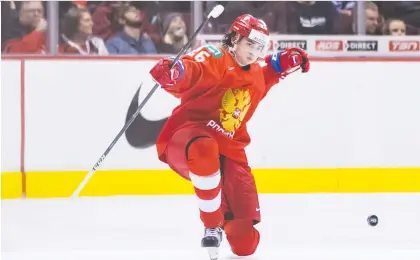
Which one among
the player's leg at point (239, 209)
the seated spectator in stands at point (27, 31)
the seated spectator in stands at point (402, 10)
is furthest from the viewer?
the seated spectator in stands at point (402, 10)

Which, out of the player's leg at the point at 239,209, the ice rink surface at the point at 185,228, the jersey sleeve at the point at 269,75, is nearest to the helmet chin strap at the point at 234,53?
the jersey sleeve at the point at 269,75

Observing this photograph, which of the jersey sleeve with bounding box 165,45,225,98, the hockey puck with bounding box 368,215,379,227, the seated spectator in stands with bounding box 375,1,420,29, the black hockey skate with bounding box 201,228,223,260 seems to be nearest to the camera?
the jersey sleeve with bounding box 165,45,225,98

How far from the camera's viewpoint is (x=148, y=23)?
506 cm

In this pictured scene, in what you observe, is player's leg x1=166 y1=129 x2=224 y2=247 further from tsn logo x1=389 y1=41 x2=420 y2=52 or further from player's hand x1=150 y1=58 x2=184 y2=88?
tsn logo x1=389 y1=41 x2=420 y2=52

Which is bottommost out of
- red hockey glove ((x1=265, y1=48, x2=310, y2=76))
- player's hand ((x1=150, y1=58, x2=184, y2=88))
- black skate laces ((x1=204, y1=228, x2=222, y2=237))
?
black skate laces ((x1=204, y1=228, x2=222, y2=237))

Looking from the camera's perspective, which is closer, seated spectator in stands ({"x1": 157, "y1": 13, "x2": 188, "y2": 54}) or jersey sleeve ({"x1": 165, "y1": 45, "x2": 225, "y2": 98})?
jersey sleeve ({"x1": 165, "y1": 45, "x2": 225, "y2": 98})

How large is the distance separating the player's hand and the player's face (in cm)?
29

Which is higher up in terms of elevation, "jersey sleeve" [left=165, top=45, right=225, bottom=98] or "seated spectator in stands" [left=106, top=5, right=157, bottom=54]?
"seated spectator in stands" [left=106, top=5, right=157, bottom=54]

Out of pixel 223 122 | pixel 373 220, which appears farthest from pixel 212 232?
pixel 373 220

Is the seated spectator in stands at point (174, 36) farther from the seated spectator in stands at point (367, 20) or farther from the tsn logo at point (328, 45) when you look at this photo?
the seated spectator in stands at point (367, 20)

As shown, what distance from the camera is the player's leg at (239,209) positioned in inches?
109

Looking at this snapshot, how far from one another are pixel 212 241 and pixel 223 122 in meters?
0.35

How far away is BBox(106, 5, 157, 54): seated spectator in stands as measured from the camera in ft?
16.2

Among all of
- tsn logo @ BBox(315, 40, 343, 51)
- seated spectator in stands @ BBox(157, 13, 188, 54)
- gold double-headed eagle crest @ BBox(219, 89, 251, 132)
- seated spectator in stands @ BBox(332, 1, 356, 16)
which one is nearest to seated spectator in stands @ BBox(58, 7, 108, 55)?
seated spectator in stands @ BBox(157, 13, 188, 54)
